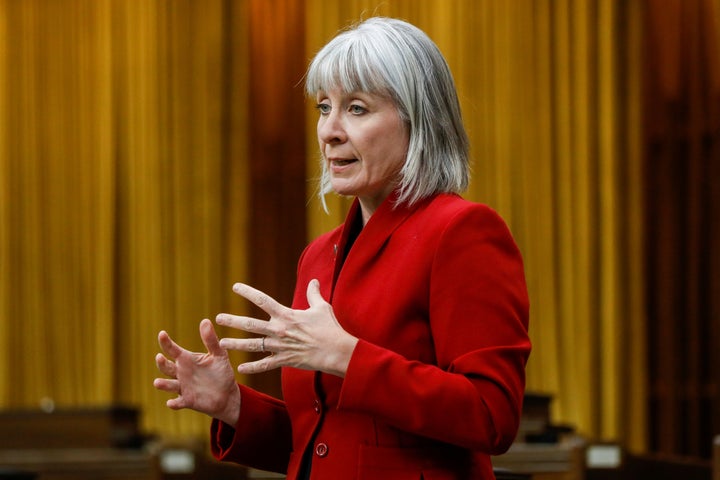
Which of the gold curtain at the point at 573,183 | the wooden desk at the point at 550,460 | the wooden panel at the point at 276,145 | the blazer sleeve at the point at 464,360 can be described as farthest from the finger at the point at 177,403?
the wooden panel at the point at 276,145

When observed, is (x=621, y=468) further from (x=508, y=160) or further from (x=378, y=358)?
(x=378, y=358)

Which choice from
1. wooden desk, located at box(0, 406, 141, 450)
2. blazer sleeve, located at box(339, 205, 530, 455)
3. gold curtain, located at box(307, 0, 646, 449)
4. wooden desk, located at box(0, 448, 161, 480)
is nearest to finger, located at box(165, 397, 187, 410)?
blazer sleeve, located at box(339, 205, 530, 455)

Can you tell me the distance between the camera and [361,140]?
2041 millimetres

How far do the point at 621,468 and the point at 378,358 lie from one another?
6146mm

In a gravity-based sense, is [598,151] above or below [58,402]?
above

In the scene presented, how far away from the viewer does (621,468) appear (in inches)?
299

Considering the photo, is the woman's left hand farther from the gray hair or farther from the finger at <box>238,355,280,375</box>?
the gray hair

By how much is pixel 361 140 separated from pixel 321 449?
0.55 meters

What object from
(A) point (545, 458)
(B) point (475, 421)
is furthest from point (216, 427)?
(A) point (545, 458)

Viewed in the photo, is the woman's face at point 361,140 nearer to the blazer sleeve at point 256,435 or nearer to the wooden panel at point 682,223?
the blazer sleeve at point 256,435

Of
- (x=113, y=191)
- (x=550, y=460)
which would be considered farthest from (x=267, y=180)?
(x=550, y=460)

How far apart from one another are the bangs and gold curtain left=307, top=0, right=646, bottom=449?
657cm

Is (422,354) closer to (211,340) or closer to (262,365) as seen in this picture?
(262,365)

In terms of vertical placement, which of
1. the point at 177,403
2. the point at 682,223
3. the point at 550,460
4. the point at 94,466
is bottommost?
the point at 94,466
